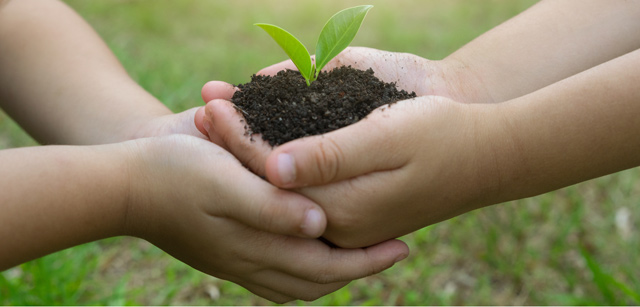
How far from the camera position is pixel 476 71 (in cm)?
163

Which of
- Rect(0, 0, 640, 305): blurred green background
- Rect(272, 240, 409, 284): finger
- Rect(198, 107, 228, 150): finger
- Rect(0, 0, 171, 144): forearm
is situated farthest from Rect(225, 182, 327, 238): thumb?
Rect(0, 0, 640, 305): blurred green background

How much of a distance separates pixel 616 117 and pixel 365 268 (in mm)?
662

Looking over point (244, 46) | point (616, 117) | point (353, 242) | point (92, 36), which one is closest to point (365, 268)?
point (353, 242)

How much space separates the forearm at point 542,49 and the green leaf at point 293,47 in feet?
1.44

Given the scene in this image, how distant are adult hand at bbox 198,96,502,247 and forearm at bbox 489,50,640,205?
0.04 m

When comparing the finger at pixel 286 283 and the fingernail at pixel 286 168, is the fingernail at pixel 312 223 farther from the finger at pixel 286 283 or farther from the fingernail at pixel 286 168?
the finger at pixel 286 283

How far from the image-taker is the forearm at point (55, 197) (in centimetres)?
110

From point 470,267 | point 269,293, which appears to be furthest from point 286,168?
point 470,267

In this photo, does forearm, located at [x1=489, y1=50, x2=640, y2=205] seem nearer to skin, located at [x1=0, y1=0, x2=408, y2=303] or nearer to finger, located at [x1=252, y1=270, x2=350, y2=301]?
skin, located at [x1=0, y1=0, x2=408, y2=303]

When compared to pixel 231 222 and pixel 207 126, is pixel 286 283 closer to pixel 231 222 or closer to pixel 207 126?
pixel 231 222

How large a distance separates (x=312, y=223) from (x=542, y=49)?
0.93m

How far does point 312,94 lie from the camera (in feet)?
4.27

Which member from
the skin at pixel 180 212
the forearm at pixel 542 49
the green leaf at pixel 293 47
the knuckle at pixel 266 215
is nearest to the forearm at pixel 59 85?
the skin at pixel 180 212

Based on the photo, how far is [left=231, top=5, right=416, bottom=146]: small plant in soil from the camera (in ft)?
4.04
